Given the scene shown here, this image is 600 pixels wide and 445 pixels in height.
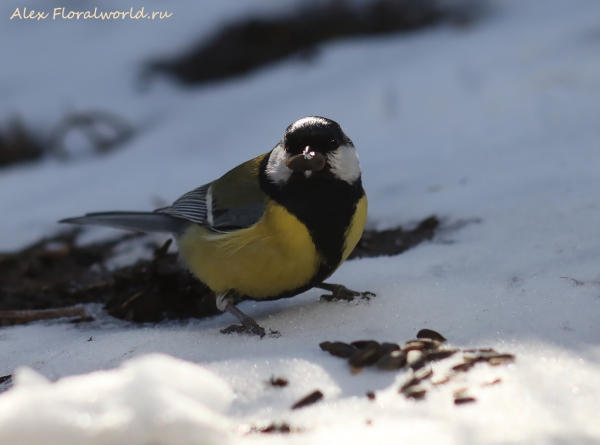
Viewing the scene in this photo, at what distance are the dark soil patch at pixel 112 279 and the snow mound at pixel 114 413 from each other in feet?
4.46

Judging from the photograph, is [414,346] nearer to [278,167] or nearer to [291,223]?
[291,223]

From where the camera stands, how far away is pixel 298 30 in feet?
19.7

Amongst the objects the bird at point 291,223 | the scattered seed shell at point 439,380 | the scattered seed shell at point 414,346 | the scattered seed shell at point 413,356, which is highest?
the bird at point 291,223

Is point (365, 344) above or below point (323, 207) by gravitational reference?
below

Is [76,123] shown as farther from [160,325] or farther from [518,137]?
[518,137]

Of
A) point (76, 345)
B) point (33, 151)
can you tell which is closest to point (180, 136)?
point (33, 151)

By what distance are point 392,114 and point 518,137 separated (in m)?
1.05

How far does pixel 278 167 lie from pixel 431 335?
0.86m

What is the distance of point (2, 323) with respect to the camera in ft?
9.18

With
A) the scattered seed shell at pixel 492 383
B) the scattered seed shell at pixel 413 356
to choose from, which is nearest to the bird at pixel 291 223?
the scattered seed shell at pixel 413 356

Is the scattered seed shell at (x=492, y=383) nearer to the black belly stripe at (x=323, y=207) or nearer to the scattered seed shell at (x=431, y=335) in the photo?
the scattered seed shell at (x=431, y=335)

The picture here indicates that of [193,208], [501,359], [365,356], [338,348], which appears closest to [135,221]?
[193,208]

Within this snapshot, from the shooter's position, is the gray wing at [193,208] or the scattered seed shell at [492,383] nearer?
the scattered seed shell at [492,383]

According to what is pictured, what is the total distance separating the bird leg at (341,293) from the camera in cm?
250
